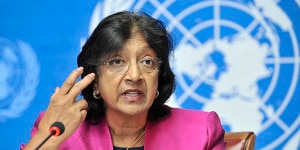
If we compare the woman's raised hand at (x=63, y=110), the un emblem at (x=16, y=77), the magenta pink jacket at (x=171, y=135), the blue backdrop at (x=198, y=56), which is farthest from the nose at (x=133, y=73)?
the un emblem at (x=16, y=77)

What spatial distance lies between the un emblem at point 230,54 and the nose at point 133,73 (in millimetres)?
965

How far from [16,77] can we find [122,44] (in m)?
1.11

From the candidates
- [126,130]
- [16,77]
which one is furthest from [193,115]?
[16,77]

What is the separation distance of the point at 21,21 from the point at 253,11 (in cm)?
129

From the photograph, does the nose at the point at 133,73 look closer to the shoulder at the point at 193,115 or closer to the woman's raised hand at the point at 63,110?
the woman's raised hand at the point at 63,110

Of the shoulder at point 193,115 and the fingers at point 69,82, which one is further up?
the fingers at point 69,82

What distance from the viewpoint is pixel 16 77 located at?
8.81ft

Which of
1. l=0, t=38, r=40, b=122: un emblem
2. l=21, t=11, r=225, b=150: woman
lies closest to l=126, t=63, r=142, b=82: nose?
l=21, t=11, r=225, b=150: woman

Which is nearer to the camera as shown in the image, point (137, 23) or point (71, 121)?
point (71, 121)

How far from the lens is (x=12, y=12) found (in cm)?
272

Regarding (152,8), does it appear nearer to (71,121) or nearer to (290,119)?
(290,119)

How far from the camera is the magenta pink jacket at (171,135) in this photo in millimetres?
1861

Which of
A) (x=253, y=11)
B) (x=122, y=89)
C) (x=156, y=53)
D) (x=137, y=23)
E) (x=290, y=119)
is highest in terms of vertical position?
(x=253, y=11)

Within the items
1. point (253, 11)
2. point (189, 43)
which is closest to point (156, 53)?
point (189, 43)
